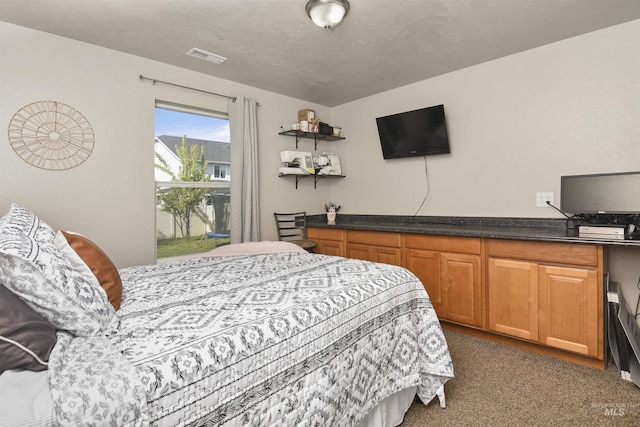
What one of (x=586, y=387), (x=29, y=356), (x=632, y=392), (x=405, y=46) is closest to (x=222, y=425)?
(x=29, y=356)

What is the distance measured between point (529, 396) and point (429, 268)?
3.98 feet

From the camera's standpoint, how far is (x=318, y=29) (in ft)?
7.91

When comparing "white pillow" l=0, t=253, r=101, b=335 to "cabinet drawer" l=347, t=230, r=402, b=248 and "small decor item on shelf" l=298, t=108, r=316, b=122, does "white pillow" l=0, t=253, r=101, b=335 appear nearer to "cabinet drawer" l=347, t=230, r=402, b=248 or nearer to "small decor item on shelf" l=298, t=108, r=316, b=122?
"cabinet drawer" l=347, t=230, r=402, b=248

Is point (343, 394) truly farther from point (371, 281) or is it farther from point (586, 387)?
point (586, 387)

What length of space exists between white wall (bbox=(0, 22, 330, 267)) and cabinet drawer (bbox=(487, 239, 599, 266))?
2900 mm

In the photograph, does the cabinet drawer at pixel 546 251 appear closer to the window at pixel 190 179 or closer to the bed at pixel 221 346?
the bed at pixel 221 346

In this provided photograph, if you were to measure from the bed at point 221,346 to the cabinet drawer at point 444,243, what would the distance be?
3.64 feet

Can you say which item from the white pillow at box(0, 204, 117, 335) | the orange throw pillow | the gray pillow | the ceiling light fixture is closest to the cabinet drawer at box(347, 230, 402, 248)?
the ceiling light fixture

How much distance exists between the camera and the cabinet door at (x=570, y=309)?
2168 mm

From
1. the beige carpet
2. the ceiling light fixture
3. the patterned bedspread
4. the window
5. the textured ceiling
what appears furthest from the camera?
the window

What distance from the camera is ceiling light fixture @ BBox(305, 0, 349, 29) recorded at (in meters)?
2.02

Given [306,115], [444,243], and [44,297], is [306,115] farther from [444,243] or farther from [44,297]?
[44,297]

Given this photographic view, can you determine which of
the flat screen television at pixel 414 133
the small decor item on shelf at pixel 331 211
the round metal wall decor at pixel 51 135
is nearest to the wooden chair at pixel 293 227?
the small decor item on shelf at pixel 331 211

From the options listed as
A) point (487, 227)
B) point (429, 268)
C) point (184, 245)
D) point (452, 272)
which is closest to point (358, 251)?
point (429, 268)
